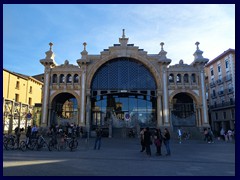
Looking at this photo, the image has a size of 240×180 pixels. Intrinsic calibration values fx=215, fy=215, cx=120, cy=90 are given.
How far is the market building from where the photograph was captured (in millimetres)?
31000

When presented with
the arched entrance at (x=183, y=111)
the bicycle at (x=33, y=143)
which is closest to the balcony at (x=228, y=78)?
the arched entrance at (x=183, y=111)

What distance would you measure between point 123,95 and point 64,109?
30.2 ft

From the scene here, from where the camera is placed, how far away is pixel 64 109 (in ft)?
107

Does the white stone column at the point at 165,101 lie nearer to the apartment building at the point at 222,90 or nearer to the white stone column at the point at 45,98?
the apartment building at the point at 222,90

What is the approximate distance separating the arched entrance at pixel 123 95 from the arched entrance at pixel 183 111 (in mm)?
2995

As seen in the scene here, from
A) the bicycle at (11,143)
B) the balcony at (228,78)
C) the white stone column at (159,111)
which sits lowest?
the bicycle at (11,143)

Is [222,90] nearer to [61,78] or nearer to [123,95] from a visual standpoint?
[123,95]

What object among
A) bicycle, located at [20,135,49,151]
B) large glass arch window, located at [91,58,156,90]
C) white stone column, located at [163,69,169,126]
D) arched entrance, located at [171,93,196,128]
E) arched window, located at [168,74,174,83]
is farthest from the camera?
arched window, located at [168,74,174,83]

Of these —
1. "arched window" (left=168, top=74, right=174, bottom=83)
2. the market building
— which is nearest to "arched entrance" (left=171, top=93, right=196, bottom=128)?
the market building

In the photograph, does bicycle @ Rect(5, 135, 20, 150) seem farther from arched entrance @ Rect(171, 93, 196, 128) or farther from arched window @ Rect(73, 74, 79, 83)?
arched entrance @ Rect(171, 93, 196, 128)

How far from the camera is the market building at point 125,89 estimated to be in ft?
102

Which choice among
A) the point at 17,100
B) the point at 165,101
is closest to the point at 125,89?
the point at 165,101
